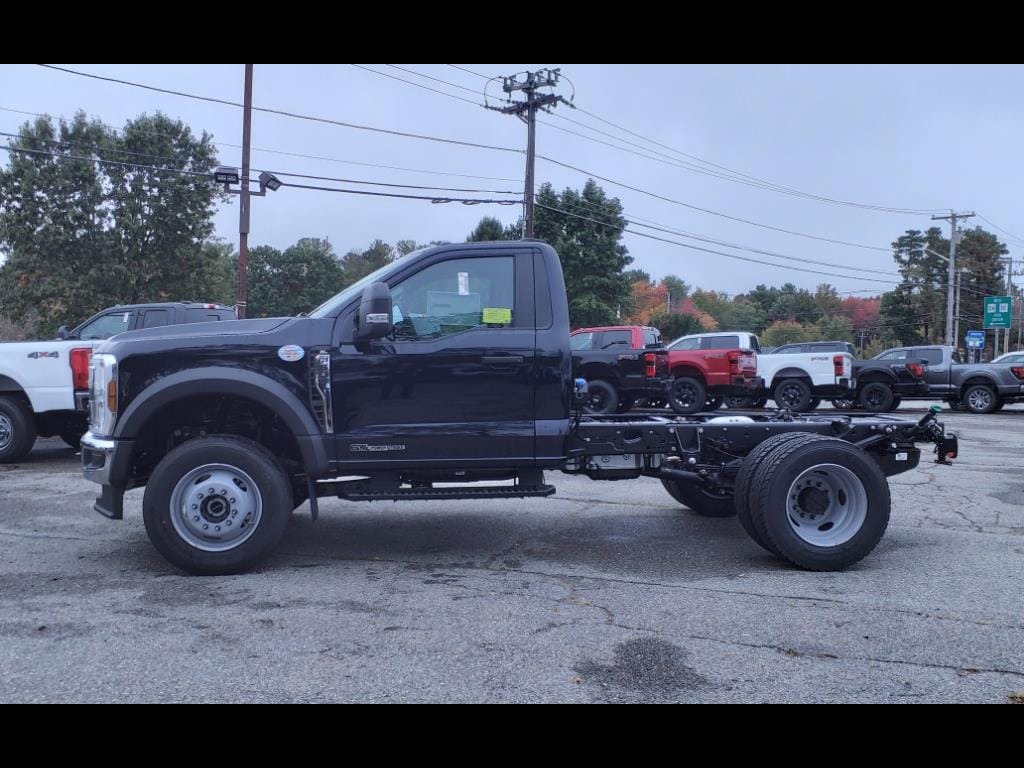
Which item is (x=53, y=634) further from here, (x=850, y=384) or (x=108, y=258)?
(x=108, y=258)

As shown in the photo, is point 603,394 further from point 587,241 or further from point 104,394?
point 587,241

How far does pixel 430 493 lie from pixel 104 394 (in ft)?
7.41

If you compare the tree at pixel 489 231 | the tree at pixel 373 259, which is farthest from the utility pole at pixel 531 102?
the tree at pixel 373 259

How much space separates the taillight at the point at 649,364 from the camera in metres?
15.7

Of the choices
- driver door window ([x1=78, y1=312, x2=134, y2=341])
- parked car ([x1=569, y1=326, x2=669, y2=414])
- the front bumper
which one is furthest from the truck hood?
parked car ([x1=569, y1=326, x2=669, y2=414])

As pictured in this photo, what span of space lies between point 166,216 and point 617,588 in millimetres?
27449

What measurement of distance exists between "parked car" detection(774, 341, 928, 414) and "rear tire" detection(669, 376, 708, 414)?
298 cm

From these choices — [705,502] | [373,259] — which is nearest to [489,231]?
[705,502]

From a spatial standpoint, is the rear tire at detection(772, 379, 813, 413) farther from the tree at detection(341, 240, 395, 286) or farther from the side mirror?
the tree at detection(341, 240, 395, 286)

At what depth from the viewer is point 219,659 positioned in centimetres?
393

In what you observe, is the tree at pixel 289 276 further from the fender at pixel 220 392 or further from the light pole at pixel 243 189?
the fender at pixel 220 392

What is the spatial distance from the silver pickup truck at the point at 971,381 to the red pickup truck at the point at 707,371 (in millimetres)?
5850

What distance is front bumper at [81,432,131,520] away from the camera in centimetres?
536
